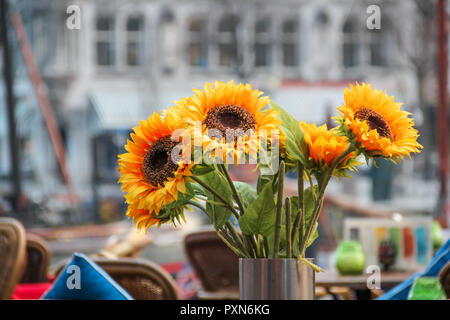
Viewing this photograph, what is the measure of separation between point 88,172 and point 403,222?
1495 cm

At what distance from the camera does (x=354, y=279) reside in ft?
9.57

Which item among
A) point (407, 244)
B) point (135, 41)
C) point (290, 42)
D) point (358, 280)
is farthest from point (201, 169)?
point (290, 42)

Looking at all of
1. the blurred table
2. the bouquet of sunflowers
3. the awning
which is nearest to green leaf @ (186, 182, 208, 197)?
the bouquet of sunflowers

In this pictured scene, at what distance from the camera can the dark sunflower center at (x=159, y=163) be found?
2.85 feet

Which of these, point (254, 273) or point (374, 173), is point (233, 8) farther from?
point (254, 273)

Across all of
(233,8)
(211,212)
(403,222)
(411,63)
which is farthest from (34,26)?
(211,212)

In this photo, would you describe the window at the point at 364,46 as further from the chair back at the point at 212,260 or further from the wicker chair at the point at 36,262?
the wicker chair at the point at 36,262

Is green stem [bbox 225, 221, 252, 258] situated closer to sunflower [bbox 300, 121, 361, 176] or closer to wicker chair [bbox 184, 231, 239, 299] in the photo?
sunflower [bbox 300, 121, 361, 176]

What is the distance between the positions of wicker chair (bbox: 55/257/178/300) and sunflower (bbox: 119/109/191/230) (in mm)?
973

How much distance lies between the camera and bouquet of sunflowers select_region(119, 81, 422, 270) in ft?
2.82

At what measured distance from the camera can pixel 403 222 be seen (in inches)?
127

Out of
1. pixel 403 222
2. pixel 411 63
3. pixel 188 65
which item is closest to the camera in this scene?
pixel 403 222

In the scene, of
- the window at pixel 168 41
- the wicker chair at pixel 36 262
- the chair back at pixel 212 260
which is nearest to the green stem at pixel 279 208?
the chair back at pixel 212 260

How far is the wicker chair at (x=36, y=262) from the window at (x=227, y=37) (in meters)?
14.8
